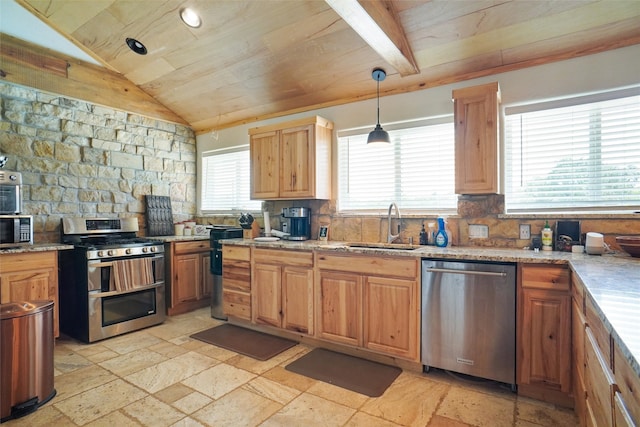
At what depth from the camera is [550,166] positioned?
2.73 m

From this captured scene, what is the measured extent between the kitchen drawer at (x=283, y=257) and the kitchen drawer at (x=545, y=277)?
1685 mm

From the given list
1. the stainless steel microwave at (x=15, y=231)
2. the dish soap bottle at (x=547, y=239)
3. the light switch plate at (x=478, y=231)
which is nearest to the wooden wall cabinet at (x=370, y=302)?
the light switch plate at (x=478, y=231)

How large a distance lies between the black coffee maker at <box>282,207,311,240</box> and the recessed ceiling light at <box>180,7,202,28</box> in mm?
2000

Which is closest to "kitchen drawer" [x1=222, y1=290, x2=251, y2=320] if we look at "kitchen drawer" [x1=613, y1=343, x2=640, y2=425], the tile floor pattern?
the tile floor pattern

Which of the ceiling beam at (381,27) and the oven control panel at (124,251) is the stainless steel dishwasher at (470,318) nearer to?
the ceiling beam at (381,27)

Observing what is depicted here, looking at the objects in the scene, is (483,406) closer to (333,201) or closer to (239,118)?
(333,201)

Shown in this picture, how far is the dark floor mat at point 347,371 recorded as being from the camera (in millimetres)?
2410

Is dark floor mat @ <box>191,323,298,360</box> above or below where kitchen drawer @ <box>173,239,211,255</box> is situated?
below

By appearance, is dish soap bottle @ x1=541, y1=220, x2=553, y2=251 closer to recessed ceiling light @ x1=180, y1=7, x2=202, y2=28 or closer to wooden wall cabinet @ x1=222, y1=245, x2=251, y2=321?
wooden wall cabinet @ x1=222, y1=245, x2=251, y2=321

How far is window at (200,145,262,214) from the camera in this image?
466 centimetres

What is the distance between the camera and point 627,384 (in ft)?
2.94

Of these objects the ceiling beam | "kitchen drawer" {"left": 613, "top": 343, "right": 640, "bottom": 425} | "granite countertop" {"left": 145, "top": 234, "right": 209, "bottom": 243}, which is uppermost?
the ceiling beam

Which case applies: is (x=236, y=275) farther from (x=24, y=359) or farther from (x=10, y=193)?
(x=10, y=193)

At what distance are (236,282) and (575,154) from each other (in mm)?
3317
